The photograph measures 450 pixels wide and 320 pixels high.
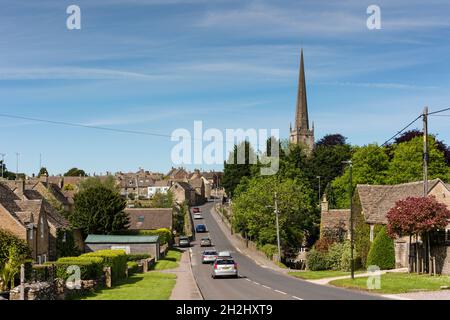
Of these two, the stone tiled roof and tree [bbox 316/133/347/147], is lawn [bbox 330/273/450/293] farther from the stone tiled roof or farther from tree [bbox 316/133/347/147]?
tree [bbox 316/133/347/147]

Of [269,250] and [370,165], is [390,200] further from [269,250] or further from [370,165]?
[370,165]

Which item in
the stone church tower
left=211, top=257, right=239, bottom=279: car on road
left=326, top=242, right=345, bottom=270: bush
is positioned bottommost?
left=326, top=242, right=345, bottom=270: bush

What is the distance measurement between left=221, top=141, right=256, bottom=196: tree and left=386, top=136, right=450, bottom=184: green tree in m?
45.6

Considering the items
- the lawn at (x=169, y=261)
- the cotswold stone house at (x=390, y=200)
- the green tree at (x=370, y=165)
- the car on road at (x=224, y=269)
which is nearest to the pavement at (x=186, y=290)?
the car on road at (x=224, y=269)

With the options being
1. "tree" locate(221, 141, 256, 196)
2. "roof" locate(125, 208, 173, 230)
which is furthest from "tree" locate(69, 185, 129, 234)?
"tree" locate(221, 141, 256, 196)

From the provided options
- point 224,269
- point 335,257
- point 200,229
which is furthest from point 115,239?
point 200,229

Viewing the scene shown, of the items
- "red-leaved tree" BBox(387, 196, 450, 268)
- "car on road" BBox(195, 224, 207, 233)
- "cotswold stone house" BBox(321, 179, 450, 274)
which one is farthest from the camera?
"car on road" BBox(195, 224, 207, 233)

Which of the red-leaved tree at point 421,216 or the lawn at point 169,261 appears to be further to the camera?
the lawn at point 169,261

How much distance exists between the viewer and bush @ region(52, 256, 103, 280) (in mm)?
33375

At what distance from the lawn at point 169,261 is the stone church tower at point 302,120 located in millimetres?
110558

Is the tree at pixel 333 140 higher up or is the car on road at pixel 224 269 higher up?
the tree at pixel 333 140

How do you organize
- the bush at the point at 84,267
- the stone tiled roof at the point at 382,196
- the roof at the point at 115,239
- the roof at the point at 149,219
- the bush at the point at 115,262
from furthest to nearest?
1. the roof at the point at 149,219
2. the roof at the point at 115,239
3. the stone tiled roof at the point at 382,196
4. the bush at the point at 115,262
5. the bush at the point at 84,267

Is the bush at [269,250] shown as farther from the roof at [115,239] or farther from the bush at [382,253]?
the bush at [382,253]

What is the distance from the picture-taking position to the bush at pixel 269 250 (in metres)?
73.0
